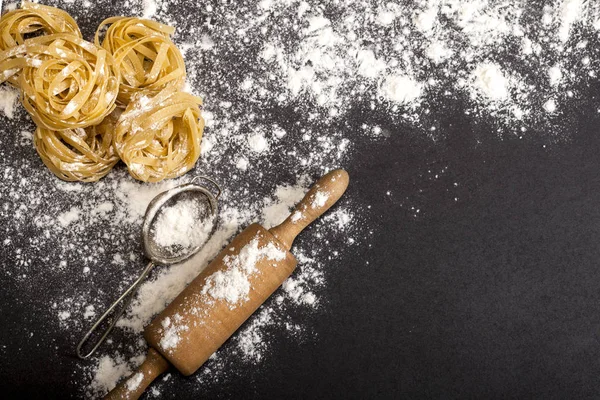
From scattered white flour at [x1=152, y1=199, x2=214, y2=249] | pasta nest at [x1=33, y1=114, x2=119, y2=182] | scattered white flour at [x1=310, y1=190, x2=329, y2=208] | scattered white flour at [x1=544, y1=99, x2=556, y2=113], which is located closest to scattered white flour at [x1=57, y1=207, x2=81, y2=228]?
pasta nest at [x1=33, y1=114, x2=119, y2=182]

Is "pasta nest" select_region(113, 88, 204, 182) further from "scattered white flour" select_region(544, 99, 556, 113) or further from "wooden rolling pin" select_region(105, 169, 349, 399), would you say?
"scattered white flour" select_region(544, 99, 556, 113)

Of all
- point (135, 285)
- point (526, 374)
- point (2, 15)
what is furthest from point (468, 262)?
point (2, 15)

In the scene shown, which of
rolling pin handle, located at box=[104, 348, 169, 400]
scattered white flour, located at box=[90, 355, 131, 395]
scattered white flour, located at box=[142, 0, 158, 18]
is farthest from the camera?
scattered white flour, located at box=[142, 0, 158, 18]

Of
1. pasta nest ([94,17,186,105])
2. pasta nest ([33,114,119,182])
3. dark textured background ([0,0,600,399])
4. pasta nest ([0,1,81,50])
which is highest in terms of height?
pasta nest ([0,1,81,50])

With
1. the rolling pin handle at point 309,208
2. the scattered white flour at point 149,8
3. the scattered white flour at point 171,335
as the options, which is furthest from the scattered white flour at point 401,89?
the scattered white flour at point 171,335

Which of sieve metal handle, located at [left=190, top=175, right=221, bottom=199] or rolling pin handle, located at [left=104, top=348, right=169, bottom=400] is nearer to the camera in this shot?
rolling pin handle, located at [left=104, top=348, right=169, bottom=400]

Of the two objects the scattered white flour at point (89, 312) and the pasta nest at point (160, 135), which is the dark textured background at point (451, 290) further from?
the pasta nest at point (160, 135)

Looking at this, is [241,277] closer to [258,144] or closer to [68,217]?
[258,144]

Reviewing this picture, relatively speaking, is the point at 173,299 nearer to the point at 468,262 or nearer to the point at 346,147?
the point at 346,147
